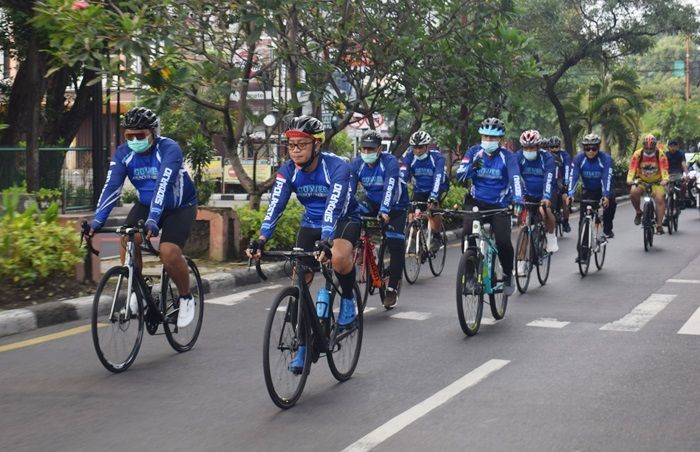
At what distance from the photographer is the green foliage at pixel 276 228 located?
14.2 m

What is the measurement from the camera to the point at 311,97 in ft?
47.6

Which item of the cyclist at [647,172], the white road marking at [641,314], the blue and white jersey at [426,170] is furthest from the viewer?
the cyclist at [647,172]

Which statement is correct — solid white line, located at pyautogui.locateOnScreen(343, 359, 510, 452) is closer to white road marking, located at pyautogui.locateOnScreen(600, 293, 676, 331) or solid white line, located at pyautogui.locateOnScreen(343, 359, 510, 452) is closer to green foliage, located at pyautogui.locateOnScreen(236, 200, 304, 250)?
white road marking, located at pyautogui.locateOnScreen(600, 293, 676, 331)

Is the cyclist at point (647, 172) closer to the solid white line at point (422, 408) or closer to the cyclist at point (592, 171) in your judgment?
the cyclist at point (592, 171)

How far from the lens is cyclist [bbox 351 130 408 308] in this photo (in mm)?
10227

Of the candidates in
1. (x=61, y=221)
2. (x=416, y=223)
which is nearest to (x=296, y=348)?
(x=61, y=221)

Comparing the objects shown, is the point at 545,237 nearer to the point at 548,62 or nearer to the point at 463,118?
the point at 463,118

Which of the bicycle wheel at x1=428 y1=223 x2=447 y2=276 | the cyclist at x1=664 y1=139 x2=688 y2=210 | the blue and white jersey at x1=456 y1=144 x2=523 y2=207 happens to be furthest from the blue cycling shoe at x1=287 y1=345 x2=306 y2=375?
the cyclist at x1=664 y1=139 x2=688 y2=210

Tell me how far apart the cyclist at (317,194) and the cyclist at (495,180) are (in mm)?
2966

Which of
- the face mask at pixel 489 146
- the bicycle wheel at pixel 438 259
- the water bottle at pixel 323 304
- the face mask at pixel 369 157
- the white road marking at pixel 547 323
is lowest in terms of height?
the white road marking at pixel 547 323

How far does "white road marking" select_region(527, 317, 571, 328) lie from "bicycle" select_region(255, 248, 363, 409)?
326cm

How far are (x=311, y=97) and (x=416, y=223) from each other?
8.31ft

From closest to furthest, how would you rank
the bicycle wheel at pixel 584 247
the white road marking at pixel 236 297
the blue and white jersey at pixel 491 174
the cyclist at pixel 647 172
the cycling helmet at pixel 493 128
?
the cycling helmet at pixel 493 128 → the blue and white jersey at pixel 491 174 → the white road marking at pixel 236 297 → the bicycle wheel at pixel 584 247 → the cyclist at pixel 647 172

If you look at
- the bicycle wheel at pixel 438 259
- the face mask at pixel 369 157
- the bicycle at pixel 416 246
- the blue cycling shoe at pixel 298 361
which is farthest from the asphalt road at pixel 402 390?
the bicycle wheel at pixel 438 259
